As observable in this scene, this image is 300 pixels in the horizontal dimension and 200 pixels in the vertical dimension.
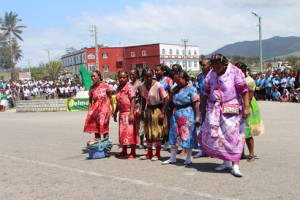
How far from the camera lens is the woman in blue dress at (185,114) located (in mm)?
6473

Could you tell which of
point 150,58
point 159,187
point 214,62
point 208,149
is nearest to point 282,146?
point 208,149

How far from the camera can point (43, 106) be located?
23344 mm

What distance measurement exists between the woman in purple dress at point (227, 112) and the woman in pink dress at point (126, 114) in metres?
1.92

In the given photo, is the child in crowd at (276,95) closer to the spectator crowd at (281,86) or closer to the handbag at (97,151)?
the spectator crowd at (281,86)

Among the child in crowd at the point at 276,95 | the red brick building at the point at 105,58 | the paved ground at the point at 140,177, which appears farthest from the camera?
the red brick building at the point at 105,58

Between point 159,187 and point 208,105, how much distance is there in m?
1.65

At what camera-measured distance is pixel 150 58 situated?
77.9 m

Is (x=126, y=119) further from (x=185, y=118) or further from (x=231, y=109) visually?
(x=231, y=109)

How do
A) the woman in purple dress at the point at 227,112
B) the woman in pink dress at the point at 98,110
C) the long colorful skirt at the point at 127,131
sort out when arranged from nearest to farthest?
the woman in purple dress at the point at 227,112 → the long colorful skirt at the point at 127,131 → the woman in pink dress at the point at 98,110

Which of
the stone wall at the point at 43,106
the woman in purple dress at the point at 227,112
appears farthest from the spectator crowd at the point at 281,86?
the woman in purple dress at the point at 227,112

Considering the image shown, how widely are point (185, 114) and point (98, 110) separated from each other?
87.0 inches

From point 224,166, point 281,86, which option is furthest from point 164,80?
point 281,86

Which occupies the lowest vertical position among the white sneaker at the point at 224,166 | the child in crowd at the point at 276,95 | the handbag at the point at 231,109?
the white sneaker at the point at 224,166

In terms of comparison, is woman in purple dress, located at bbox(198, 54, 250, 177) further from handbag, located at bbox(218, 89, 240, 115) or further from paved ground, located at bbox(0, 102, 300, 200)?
paved ground, located at bbox(0, 102, 300, 200)
